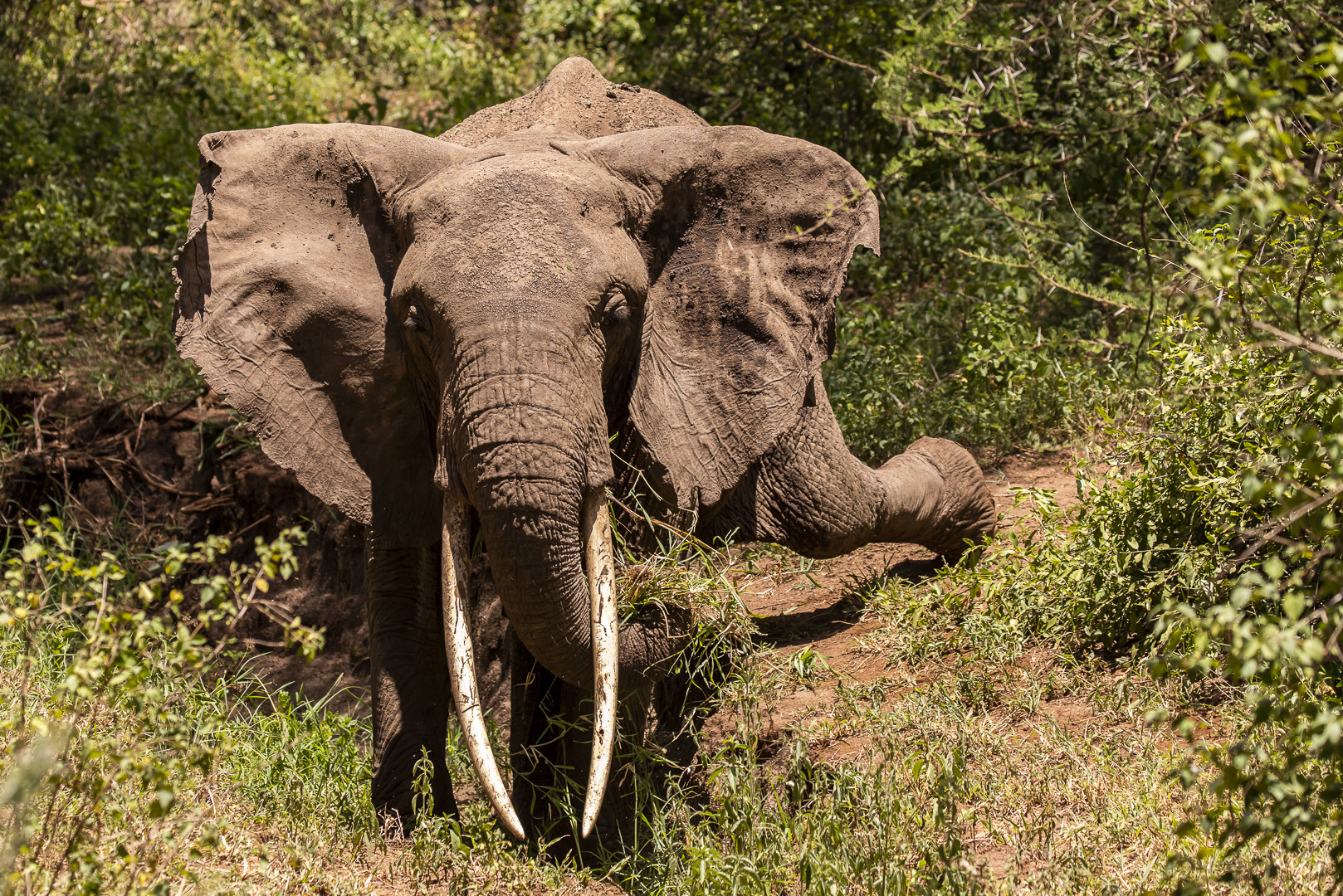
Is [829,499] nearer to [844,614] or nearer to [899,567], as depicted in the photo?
[844,614]

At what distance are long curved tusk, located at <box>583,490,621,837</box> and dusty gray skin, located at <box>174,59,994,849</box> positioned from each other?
0.04 m

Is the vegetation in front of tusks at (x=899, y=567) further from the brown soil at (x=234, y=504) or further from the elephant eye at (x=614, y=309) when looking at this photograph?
the elephant eye at (x=614, y=309)

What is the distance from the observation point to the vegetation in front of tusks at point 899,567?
2.99 meters

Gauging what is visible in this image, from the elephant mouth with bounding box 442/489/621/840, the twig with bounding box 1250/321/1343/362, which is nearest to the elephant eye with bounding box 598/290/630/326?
the elephant mouth with bounding box 442/489/621/840

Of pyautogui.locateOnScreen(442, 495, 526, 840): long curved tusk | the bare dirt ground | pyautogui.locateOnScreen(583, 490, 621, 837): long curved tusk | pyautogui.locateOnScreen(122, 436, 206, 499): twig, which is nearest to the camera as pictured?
pyautogui.locateOnScreen(442, 495, 526, 840): long curved tusk

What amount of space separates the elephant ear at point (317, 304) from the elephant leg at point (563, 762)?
692mm

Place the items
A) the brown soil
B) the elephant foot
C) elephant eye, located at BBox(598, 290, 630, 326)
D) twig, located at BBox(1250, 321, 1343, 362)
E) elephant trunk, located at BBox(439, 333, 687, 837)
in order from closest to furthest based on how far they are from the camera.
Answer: twig, located at BBox(1250, 321, 1343, 362) < elephant trunk, located at BBox(439, 333, 687, 837) < elephant eye, located at BBox(598, 290, 630, 326) < the elephant foot < the brown soil

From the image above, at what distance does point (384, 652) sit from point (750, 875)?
163cm

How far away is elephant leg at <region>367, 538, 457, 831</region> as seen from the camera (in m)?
4.52

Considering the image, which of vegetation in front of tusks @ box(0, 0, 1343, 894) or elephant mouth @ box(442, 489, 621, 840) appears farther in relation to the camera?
elephant mouth @ box(442, 489, 621, 840)

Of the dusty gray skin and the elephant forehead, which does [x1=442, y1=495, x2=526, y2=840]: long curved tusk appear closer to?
the dusty gray skin

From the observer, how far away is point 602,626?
12.2 ft

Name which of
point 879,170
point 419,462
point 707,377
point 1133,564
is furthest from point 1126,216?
point 419,462

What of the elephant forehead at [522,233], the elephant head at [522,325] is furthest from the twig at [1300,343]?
the elephant forehead at [522,233]
